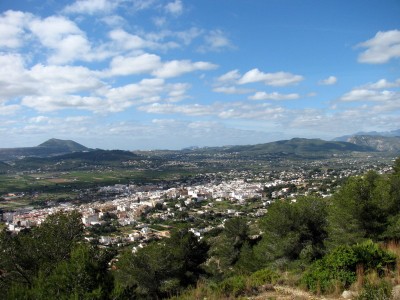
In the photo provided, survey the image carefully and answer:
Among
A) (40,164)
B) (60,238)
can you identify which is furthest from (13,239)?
(40,164)

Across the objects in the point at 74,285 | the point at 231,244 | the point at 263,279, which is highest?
the point at 74,285

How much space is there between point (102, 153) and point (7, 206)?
418 ft

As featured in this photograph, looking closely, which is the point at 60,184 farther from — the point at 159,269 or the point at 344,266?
the point at 344,266

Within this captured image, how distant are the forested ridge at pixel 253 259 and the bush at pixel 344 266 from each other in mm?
20

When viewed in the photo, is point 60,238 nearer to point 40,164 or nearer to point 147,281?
point 147,281

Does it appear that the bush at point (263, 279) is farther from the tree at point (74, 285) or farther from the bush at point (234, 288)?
the tree at point (74, 285)

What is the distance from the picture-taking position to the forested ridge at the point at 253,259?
6.78 meters

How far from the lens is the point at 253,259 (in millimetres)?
19141

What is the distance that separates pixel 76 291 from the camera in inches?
241

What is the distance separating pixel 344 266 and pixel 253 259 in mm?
12291

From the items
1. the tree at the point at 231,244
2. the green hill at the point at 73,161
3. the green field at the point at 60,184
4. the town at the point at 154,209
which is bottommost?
the town at the point at 154,209

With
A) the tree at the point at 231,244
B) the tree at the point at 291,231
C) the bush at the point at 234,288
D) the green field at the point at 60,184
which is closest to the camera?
the bush at the point at 234,288

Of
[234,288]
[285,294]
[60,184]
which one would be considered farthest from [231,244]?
[60,184]

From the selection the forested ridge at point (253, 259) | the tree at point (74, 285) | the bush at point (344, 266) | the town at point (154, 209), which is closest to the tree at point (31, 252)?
the forested ridge at point (253, 259)
